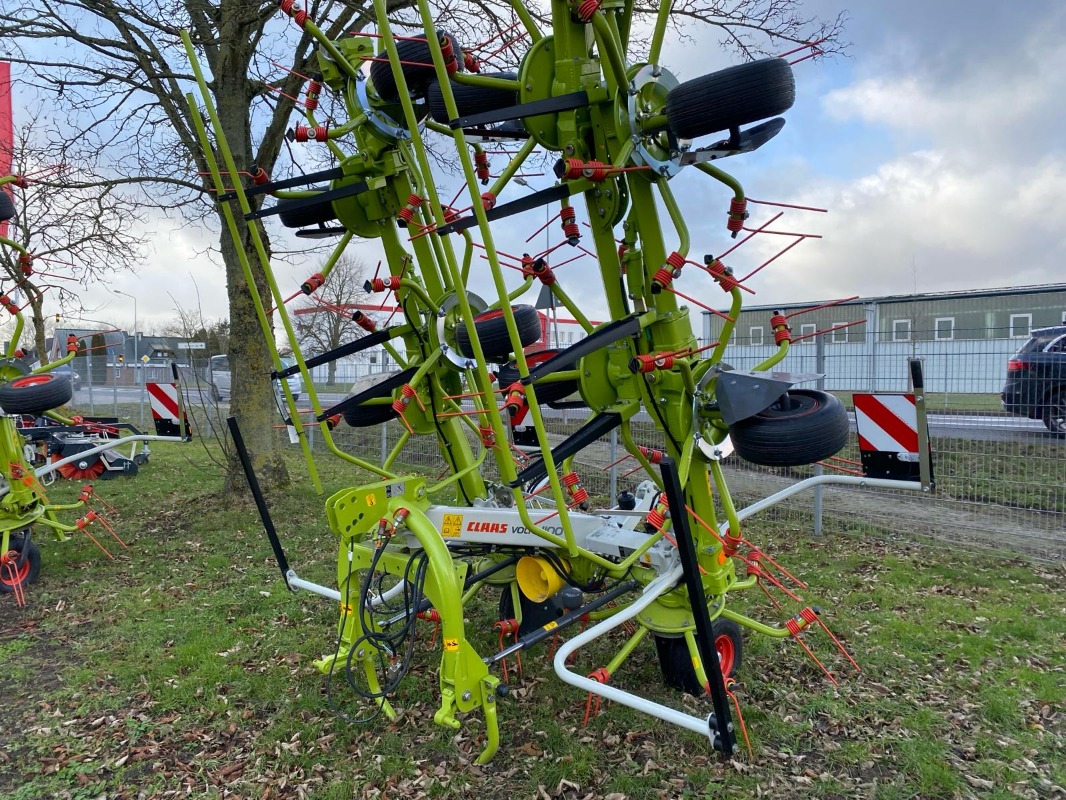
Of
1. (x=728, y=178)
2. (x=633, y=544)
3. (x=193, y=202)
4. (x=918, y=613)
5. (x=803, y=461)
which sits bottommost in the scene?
(x=918, y=613)

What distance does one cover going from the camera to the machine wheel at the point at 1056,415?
6.69m

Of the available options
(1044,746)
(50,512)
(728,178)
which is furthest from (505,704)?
(50,512)

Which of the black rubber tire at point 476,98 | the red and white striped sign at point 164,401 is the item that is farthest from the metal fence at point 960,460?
the red and white striped sign at point 164,401

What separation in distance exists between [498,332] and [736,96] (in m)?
1.63

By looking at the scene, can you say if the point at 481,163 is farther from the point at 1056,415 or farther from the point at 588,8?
the point at 1056,415

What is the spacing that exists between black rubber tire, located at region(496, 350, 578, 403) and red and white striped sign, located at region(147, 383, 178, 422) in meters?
3.83

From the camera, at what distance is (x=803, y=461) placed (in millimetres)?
3156

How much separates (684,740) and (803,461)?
1.46 m

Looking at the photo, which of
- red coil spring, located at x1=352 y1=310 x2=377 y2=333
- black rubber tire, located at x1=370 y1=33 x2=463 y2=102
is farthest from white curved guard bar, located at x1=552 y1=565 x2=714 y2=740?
black rubber tire, located at x1=370 y1=33 x2=463 y2=102

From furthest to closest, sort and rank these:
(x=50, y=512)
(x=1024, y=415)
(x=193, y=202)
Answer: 1. (x=193, y=202)
2. (x=1024, y=415)
3. (x=50, y=512)

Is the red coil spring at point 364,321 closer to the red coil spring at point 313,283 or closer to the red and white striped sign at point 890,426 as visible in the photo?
the red coil spring at point 313,283

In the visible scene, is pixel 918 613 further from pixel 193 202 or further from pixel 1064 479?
pixel 193 202

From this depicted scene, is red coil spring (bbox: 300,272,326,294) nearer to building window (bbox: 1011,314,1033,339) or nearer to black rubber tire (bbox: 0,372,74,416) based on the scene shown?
black rubber tire (bbox: 0,372,74,416)

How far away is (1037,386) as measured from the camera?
6.88 meters
